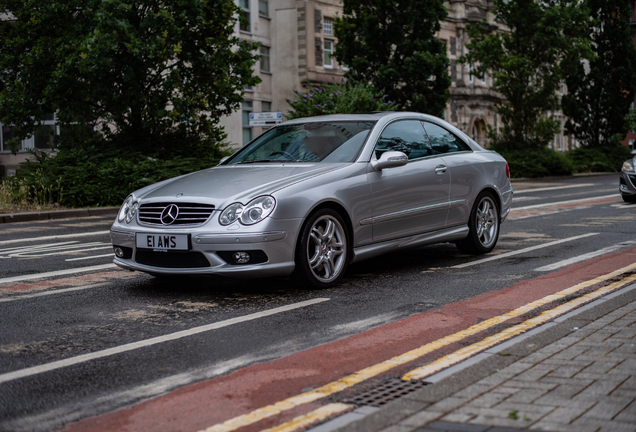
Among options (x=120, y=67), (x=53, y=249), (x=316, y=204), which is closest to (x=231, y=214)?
(x=316, y=204)

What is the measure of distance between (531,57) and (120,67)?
2253 cm

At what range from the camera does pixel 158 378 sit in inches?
170

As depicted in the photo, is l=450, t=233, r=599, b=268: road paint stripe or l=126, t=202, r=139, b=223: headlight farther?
l=450, t=233, r=599, b=268: road paint stripe

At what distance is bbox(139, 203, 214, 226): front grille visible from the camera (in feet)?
21.4

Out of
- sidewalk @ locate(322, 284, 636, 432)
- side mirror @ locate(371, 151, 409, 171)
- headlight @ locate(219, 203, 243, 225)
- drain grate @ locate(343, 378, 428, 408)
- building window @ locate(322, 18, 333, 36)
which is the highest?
building window @ locate(322, 18, 333, 36)

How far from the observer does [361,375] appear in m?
4.30

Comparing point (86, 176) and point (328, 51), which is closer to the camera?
point (86, 176)

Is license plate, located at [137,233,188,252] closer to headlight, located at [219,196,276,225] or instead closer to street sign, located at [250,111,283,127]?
headlight, located at [219,196,276,225]

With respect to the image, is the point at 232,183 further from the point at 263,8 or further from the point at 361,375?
the point at 263,8

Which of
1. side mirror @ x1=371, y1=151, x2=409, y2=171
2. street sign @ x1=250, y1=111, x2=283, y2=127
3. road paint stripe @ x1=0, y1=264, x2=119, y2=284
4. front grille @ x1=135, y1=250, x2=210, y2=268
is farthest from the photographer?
street sign @ x1=250, y1=111, x2=283, y2=127

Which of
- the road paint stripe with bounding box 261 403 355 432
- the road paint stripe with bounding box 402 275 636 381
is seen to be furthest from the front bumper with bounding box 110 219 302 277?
the road paint stripe with bounding box 261 403 355 432

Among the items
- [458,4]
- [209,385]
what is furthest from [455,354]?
[458,4]

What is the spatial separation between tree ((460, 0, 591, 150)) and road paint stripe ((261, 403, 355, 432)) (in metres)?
33.4

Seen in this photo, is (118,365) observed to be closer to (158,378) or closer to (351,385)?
(158,378)
